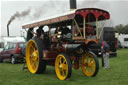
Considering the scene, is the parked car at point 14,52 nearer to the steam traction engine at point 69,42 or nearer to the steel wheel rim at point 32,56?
the steel wheel rim at point 32,56

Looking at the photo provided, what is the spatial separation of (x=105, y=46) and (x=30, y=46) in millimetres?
3530

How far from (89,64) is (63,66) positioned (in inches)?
43.5

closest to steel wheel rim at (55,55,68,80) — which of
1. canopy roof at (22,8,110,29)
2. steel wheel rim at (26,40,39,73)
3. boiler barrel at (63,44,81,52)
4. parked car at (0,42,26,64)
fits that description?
boiler barrel at (63,44,81,52)

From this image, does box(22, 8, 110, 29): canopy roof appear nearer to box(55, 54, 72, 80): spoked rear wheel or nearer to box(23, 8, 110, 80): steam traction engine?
box(23, 8, 110, 80): steam traction engine

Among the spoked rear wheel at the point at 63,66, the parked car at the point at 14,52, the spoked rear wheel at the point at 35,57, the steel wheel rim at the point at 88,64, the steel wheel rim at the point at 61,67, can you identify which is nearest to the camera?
the spoked rear wheel at the point at 63,66

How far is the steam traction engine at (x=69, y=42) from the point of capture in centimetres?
694

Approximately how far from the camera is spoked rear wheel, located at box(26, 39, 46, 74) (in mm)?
8211

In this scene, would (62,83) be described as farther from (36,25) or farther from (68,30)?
(36,25)

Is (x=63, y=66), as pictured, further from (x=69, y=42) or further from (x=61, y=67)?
(x=69, y=42)

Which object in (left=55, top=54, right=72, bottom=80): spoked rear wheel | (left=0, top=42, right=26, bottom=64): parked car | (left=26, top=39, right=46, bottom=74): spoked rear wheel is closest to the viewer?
(left=55, top=54, right=72, bottom=80): spoked rear wheel

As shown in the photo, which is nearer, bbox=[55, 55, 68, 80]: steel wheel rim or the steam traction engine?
the steam traction engine

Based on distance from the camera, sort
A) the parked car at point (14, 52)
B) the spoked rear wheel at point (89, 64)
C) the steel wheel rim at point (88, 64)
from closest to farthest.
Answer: the spoked rear wheel at point (89, 64) < the steel wheel rim at point (88, 64) < the parked car at point (14, 52)

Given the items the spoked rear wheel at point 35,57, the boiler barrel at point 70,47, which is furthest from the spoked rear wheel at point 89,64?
the spoked rear wheel at point 35,57

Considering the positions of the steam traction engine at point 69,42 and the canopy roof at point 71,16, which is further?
the steam traction engine at point 69,42
